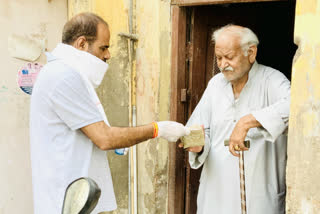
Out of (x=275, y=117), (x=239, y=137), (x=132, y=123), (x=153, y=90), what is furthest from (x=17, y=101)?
(x=275, y=117)

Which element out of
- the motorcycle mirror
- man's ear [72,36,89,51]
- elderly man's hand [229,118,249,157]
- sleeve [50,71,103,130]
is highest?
man's ear [72,36,89,51]

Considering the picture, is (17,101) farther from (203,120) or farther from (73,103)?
(203,120)

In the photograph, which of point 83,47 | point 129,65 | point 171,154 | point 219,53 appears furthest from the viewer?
point 129,65

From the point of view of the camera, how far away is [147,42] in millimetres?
3416

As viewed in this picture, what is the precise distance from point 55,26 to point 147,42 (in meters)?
1.01

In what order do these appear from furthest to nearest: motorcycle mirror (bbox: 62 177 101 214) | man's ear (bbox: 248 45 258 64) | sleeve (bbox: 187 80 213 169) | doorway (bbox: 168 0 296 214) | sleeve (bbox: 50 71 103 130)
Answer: doorway (bbox: 168 0 296 214) < sleeve (bbox: 187 80 213 169) < man's ear (bbox: 248 45 258 64) < sleeve (bbox: 50 71 103 130) < motorcycle mirror (bbox: 62 177 101 214)

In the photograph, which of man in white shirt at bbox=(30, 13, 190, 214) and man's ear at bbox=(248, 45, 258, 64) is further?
man's ear at bbox=(248, 45, 258, 64)

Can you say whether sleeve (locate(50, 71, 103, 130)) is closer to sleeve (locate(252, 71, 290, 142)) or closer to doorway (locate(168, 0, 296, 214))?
sleeve (locate(252, 71, 290, 142))

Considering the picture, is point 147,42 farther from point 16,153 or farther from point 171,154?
point 16,153

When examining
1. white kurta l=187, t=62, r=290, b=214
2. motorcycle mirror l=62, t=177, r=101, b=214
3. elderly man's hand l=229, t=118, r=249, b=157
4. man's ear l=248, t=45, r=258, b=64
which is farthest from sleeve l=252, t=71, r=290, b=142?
motorcycle mirror l=62, t=177, r=101, b=214

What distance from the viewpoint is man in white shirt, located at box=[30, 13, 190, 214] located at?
85.0 inches

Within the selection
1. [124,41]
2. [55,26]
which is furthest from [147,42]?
[55,26]

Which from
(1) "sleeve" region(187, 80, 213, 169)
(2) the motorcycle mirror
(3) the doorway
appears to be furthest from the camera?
(3) the doorway

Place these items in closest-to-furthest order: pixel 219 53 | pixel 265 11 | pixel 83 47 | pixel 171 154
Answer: pixel 83 47, pixel 219 53, pixel 171 154, pixel 265 11
